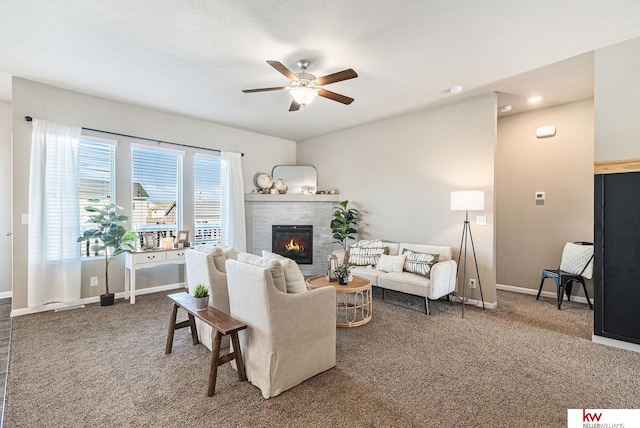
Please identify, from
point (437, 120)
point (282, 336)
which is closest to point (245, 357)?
point (282, 336)

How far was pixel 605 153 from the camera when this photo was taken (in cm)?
304

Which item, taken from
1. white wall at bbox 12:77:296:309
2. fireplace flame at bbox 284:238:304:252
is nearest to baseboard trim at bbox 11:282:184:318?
white wall at bbox 12:77:296:309

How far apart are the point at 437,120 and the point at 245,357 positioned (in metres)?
4.33

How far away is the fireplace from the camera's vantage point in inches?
249

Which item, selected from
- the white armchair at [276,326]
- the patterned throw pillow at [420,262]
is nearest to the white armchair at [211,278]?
the white armchair at [276,326]

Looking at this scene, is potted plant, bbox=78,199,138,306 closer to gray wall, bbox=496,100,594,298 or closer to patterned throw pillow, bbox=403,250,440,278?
patterned throw pillow, bbox=403,250,440,278

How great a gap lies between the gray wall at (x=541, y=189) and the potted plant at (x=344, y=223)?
2.58 meters

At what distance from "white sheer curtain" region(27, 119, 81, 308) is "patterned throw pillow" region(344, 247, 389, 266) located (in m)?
4.05

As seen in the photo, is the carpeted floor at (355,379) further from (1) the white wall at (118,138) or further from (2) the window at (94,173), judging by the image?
(2) the window at (94,173)

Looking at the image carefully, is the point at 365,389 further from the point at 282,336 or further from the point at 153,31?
the point at 153,31

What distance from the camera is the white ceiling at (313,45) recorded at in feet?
7.98

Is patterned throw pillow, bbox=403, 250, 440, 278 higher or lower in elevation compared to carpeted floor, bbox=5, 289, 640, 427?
higher

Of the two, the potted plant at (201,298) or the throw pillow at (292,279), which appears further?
the potted plant at (201,298)

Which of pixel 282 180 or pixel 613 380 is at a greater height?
pixel 282 180
